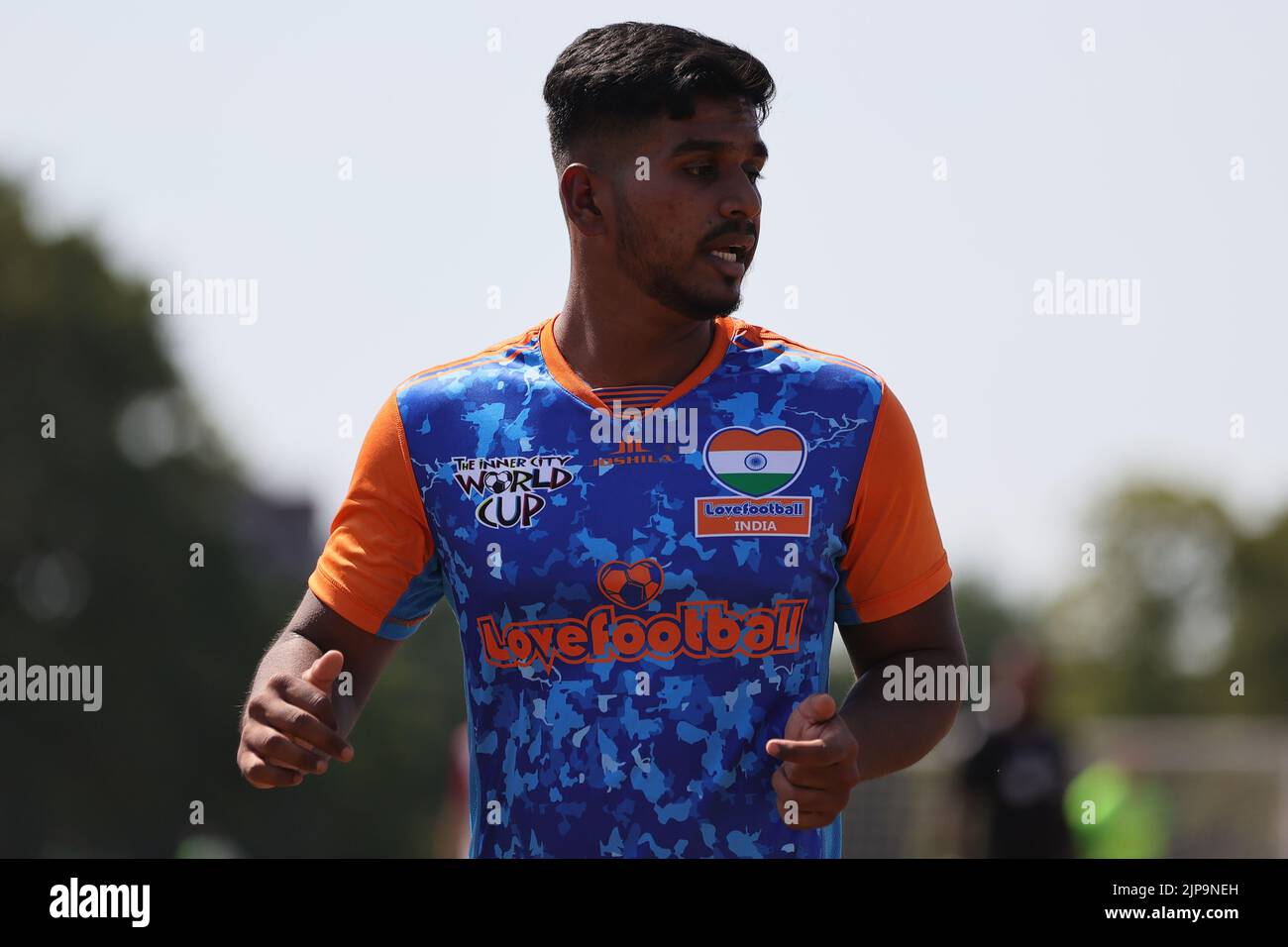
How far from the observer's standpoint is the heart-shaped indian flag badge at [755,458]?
12.5 ft

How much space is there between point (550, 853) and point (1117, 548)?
270 ft

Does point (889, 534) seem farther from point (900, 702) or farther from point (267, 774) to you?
point (267, 774)

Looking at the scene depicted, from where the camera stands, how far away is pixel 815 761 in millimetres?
3355

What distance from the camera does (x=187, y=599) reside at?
106 feet

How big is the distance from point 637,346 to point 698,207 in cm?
38

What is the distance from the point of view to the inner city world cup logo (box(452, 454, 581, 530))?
12.6 feet

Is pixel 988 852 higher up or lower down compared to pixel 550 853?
lower down

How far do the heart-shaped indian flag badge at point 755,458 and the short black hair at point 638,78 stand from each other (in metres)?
0.73

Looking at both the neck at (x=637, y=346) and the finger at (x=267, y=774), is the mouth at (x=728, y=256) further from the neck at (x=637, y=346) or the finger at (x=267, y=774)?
the finger at (x=267, y=774)

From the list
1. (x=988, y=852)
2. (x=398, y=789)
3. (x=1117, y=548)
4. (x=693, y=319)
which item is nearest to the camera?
(x=693, y=319)

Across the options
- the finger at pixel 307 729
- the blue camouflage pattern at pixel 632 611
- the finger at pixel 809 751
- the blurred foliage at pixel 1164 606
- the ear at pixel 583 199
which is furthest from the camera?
the blurred foliage at pixel 1164 606

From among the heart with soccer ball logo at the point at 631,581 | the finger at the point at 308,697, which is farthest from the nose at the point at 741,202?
the finger at the point at 308,697

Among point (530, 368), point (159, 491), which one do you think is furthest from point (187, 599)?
point (530, 368)
